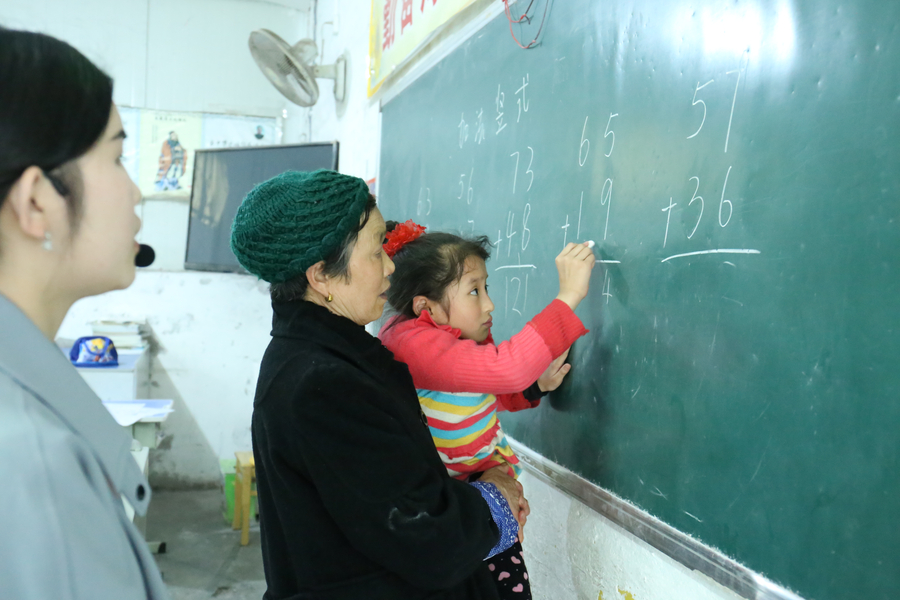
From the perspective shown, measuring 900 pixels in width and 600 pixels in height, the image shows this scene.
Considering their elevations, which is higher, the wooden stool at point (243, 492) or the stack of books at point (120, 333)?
the stack of books at point (120, 333)

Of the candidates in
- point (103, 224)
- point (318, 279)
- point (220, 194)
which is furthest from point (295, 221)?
point (220, 194)

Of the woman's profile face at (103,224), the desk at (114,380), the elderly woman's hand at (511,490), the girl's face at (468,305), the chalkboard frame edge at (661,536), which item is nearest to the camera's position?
the woman's profile face at (103,224)

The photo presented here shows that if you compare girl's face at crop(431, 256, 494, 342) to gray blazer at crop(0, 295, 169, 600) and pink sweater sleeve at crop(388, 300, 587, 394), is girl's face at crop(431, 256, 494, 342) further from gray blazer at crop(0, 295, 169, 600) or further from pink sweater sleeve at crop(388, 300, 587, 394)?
gray blazer at crop(0, 295, 169, 600)

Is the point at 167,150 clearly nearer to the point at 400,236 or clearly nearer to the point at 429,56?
the point at 429,56

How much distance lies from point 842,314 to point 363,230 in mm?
754

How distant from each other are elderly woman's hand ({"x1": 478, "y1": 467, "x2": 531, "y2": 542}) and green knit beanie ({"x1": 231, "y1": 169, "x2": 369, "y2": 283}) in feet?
1.85

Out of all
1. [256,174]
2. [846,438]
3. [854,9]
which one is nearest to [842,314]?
[846,438]

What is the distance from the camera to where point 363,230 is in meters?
1.19

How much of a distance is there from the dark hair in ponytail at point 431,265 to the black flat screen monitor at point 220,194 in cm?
265

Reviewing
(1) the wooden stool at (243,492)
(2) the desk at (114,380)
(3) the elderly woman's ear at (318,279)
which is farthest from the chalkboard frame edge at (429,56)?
(1) the wooden stool at (243,492)

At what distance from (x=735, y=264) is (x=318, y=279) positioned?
68cm

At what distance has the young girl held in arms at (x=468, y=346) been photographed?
1.30 m

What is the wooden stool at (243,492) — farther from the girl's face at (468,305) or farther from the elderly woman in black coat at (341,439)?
the elderly woman in black coat at (341,439)

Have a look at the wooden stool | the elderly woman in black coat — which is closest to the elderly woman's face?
the elderly woman in black coat
